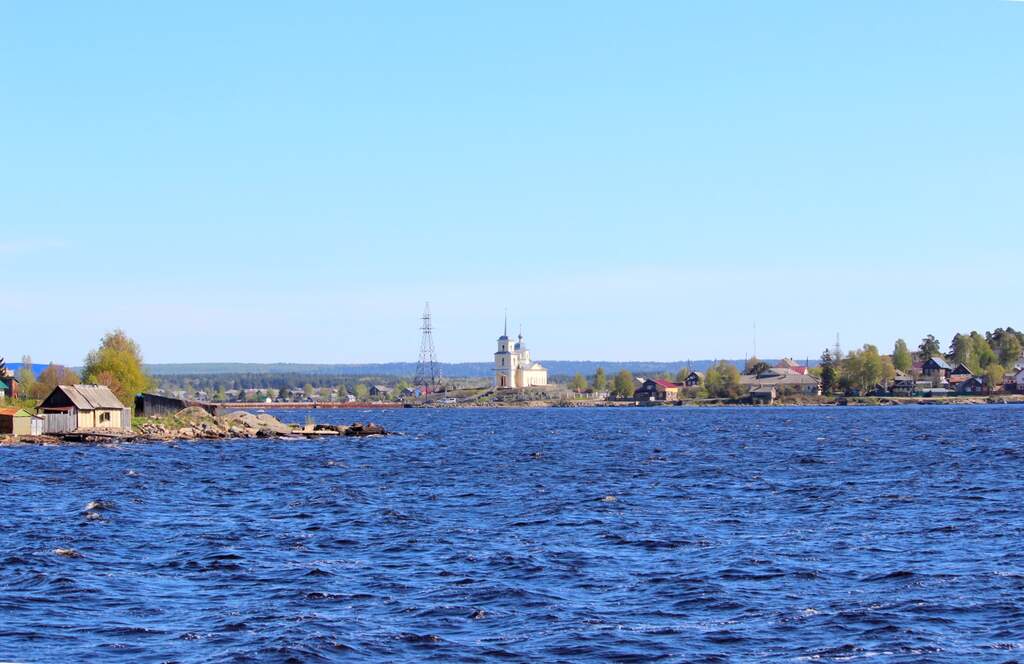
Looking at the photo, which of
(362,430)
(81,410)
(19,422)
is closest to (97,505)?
(19,422)

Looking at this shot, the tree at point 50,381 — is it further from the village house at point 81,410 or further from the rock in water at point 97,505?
the rock in water at point 97,505

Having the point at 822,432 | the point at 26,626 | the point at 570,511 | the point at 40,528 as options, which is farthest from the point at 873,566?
the point at 822,432

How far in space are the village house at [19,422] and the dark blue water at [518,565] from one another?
1125 inches

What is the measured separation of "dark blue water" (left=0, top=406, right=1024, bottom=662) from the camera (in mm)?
23766

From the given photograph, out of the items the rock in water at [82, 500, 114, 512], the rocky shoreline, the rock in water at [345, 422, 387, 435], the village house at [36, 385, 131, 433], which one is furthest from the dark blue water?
the rock in water at [345, 422, 387, 435]

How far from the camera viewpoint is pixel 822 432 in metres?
113

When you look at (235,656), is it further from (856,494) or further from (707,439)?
(707,439)

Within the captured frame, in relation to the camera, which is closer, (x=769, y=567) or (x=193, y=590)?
(x=193, y=590)

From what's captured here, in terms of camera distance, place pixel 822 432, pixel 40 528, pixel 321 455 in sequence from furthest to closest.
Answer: pixel 822 432
pixel 321 455
pixel 40 528

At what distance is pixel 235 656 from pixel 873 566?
15.7 m

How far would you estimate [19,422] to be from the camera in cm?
9106

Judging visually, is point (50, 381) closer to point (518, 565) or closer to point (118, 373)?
point (118, 373)

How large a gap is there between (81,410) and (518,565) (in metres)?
70.6

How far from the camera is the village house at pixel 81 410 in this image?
307ft
